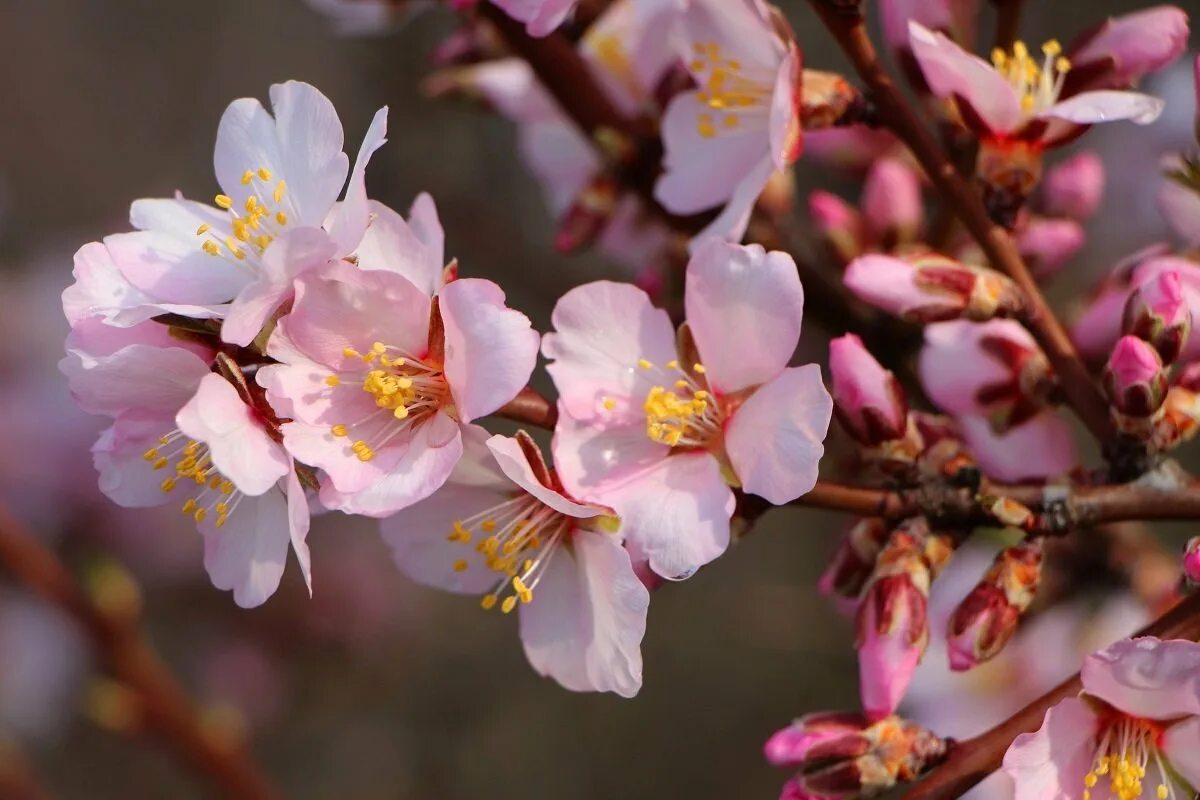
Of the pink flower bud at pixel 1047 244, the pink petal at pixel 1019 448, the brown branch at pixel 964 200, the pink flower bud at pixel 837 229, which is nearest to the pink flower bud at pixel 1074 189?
the pink flower bud at pixel 1047 244

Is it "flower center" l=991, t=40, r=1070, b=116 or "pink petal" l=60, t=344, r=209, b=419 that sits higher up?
"pink petal" l=60, t=344, r=209, b=419

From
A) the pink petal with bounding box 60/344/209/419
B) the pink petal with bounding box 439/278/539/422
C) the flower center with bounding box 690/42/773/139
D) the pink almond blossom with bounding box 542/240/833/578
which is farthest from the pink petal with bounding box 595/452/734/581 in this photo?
the flower center with bounding box 690/42/773/139

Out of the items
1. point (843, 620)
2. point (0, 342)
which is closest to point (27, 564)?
point (0, 342)

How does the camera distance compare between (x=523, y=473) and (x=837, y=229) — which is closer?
(x=523, y=473)

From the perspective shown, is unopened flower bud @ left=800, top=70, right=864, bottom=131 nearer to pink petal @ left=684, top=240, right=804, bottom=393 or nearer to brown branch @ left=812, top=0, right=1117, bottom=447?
brown branch @ left=812, top=0, right=1117, bottom=447

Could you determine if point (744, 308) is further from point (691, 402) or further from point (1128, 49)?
point (1128, 49)

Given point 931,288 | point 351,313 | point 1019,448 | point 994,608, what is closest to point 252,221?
point 351,313
